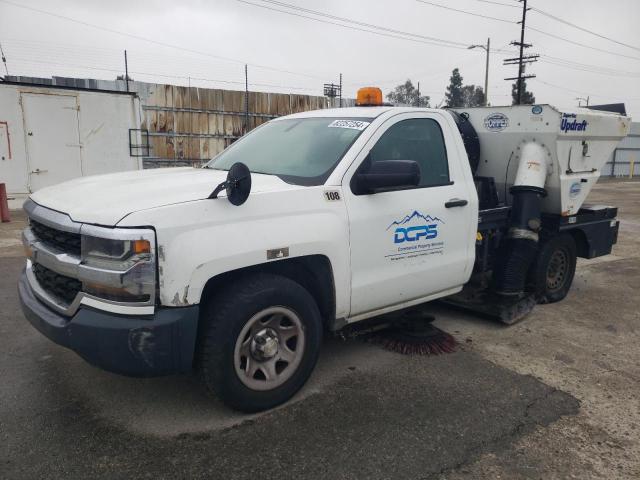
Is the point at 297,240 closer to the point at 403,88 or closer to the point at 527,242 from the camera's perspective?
the point at 527,242

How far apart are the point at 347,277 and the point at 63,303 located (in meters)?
1.73

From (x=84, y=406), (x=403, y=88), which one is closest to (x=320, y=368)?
(x=84, y=406)

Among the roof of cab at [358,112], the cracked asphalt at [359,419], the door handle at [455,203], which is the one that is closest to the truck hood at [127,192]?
the roof of cab at [358,112]

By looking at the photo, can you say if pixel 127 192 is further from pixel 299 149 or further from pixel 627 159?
pixel 627 159

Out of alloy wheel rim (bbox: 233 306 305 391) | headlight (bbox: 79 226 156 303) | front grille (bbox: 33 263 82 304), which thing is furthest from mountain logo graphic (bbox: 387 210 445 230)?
front grille (bbox: 33 263 82 304)

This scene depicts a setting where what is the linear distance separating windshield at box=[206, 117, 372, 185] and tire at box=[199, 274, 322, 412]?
0.80m

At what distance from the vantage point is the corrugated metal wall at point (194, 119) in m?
15.5

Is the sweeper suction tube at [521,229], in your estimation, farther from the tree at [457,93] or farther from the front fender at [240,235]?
the tree at [457,93]

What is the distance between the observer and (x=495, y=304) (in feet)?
16.5

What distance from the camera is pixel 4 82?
35.8ft

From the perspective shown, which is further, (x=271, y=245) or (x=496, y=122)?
(x=496, y=122)

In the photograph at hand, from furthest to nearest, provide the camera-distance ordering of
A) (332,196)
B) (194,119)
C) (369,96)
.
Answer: (194,119), (369,96), (332,196)

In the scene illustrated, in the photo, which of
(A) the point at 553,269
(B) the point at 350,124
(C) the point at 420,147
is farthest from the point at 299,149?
(A) the point at 553,269

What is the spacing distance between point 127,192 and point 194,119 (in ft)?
45.2
